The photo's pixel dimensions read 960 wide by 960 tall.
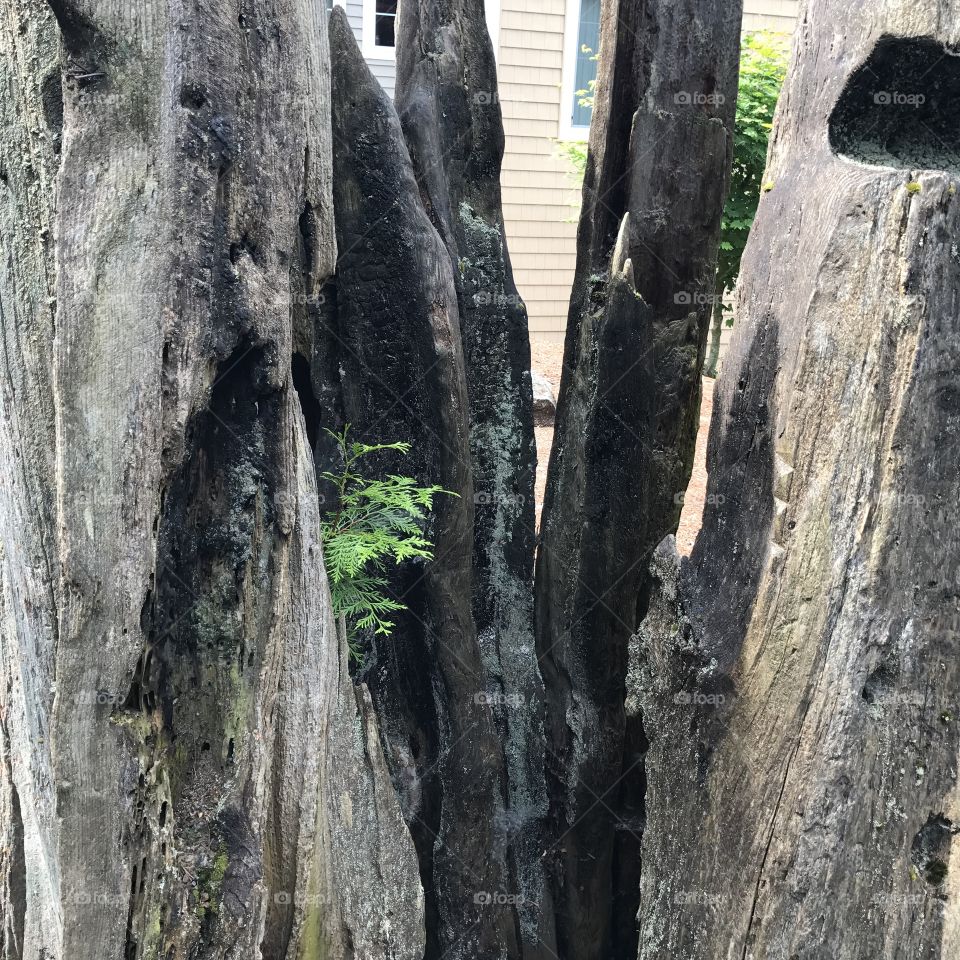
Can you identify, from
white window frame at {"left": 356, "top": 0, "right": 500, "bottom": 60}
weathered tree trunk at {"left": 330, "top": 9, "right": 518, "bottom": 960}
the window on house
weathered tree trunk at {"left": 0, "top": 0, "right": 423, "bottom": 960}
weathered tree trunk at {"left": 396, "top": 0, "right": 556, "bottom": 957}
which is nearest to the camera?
weathered tree trunk at {"left": 0, "top": 0, "right": 423, "bottom": 960}

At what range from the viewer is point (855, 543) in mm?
2693

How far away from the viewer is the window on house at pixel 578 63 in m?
11.3

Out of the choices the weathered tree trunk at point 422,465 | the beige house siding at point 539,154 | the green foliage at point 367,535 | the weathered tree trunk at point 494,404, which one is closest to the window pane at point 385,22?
the beige house siding at point 539,154

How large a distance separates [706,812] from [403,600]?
134 cm

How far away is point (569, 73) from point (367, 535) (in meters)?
9.63

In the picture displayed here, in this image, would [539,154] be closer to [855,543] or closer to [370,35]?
[370,35]

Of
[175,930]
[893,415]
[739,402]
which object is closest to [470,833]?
[175,930]

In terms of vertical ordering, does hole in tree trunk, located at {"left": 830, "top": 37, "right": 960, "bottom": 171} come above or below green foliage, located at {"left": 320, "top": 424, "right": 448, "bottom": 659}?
above

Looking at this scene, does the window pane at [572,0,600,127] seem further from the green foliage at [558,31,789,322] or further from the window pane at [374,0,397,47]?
the green foliage at [558,31,789,322]

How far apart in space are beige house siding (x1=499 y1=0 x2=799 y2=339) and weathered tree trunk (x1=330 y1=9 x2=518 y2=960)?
8210 mm

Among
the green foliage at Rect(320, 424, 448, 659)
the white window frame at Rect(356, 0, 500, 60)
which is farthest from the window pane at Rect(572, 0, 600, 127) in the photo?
the green foliage at Rect(320, 424, 448, 659)

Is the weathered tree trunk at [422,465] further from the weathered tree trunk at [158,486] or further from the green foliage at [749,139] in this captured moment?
the green foliage at [749,139]

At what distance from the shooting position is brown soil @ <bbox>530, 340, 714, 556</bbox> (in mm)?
7617

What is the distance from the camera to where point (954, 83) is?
2729 millimetres
